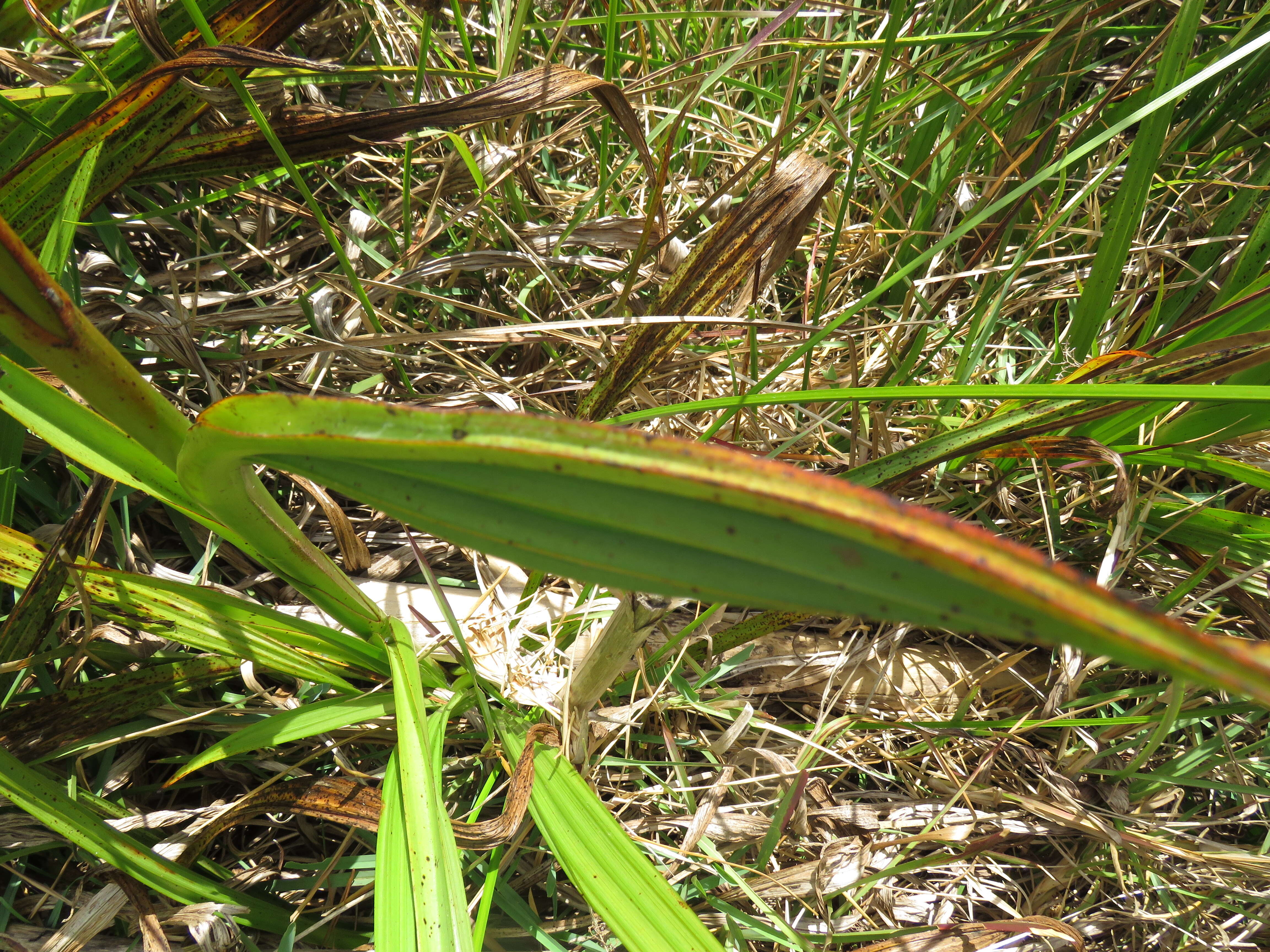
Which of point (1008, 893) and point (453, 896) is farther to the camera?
point (1008, 893)

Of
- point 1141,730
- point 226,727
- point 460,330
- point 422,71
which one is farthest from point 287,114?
point 1141,730

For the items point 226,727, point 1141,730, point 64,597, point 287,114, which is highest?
point 287,114

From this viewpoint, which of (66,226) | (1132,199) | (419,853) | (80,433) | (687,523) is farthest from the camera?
(1132,199)

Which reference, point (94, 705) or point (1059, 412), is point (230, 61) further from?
point (1059, 412)

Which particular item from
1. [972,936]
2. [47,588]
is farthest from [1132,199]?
[47,588]

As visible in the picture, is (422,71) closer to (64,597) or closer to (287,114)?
(287,114)

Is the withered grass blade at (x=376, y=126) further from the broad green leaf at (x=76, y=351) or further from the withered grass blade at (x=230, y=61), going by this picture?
the broad green leaf at (x=76, y=351)
